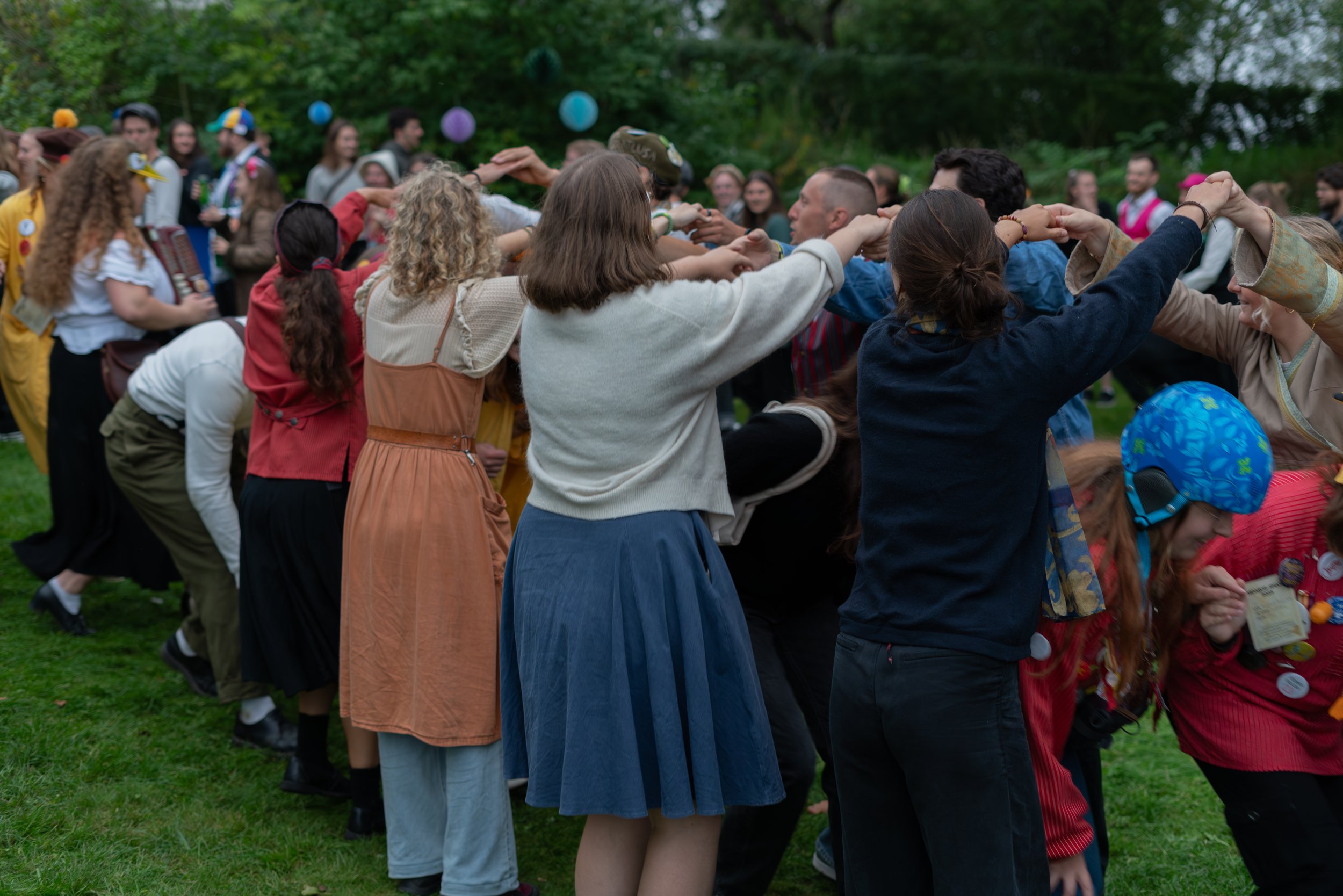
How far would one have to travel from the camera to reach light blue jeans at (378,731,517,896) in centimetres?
344

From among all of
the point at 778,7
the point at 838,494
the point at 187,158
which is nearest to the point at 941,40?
the point at 778,7

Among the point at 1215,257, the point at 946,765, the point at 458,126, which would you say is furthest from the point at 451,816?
the point at 458,126

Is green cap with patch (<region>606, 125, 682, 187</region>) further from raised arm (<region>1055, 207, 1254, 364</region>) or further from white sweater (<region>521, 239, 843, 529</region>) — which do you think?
raised arm (<region>1055, 207, 1254, 364</region>)

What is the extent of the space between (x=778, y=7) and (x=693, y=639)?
22778mm

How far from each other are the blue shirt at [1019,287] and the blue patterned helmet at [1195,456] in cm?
72

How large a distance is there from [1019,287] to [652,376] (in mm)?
1163

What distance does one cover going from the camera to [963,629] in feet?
7.20

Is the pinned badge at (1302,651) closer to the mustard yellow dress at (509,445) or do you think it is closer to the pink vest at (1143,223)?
the mustard yellow dress at (509,445)

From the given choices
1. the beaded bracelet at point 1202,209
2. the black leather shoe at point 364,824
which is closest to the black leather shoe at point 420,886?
the black leather shoe at point 364,824

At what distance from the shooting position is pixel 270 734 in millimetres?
4449

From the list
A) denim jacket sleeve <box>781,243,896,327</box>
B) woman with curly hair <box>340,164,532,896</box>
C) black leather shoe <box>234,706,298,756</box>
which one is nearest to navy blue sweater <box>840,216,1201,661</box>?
denim jacket sleeve <box>781,243,896,327</box>

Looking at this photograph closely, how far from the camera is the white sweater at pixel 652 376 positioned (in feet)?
8.29

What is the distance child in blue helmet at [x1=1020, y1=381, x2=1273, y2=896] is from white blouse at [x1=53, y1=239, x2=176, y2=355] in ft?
13.1

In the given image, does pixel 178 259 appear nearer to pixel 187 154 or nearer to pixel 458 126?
pixel 187 154
